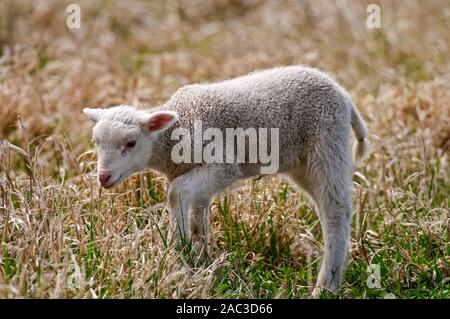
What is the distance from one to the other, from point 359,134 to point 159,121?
1.22 meters

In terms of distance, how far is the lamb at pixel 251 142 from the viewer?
4434mm

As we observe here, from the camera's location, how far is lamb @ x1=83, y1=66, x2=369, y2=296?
4434mm

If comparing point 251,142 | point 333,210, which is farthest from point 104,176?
point 333,210

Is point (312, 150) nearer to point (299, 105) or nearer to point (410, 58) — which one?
point (299, 105)

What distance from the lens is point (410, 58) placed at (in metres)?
8.34

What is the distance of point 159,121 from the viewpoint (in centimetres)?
442

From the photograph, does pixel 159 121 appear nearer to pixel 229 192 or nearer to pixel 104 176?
pixel 104 176

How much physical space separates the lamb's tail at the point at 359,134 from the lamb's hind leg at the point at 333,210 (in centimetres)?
29

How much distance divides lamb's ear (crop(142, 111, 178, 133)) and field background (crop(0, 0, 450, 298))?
49 cm

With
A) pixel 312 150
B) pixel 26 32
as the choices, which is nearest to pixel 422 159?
pixel 312 150

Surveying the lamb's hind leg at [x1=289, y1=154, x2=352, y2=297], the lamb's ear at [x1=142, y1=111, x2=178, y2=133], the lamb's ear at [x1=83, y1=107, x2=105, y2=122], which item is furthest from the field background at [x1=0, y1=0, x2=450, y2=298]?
the lamb's ear at [x1=142, y1=111, x2=178, y2=133]

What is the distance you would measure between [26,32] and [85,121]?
2.57 meters

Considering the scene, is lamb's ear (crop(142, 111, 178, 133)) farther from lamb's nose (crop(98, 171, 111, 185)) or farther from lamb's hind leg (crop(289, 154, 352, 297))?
lamb's hind leg (crop(289, 154, 352, 297))
